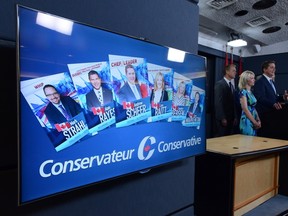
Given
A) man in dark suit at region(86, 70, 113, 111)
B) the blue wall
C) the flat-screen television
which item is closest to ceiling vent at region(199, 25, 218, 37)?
the blue wall

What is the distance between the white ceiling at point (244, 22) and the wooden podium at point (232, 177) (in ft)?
6.42

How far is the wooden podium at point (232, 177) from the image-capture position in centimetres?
195

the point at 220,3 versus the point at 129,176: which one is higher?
the point at 220,3

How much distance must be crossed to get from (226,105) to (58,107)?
3.37 metres

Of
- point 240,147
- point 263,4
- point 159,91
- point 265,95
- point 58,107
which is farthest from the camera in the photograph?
point 263,4

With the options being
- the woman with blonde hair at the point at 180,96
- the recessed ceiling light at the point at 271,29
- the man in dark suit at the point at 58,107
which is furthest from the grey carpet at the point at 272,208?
the recessed ceiling light at the point at 271,29

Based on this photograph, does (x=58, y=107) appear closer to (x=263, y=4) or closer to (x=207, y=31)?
(x=263, y=4)

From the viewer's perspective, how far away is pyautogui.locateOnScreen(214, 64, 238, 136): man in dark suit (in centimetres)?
385

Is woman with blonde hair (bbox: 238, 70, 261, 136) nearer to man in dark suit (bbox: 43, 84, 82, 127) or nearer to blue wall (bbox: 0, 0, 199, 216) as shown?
blue wall (bbox: 0, 0, 199, 216)

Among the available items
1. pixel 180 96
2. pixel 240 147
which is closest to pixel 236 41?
pixel 240 147

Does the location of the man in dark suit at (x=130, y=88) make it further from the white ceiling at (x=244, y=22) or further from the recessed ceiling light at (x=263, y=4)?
the recessed ceiling light at (x=263, y=4)

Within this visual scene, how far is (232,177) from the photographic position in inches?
76.6

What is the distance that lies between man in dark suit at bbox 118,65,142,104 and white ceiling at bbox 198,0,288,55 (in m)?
2.47

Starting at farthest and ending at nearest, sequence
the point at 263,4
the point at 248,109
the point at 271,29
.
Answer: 1. the point at 271,29
2. the point at 263,4
3. the point at 248,109
